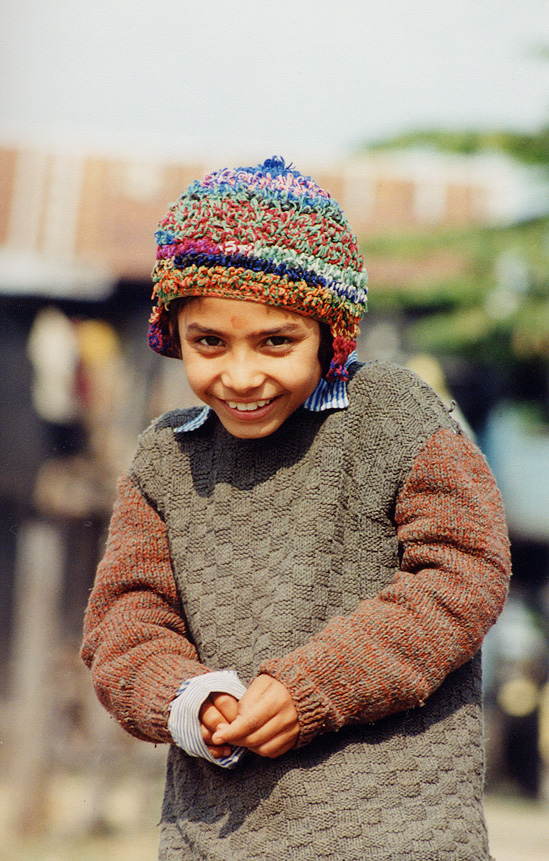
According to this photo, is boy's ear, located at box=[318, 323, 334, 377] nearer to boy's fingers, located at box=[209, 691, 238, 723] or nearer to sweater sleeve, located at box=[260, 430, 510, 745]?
sweater sleeve, located at box=[260, 430, 510, 745]

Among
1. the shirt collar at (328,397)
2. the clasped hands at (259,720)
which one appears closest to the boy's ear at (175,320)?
the shirt collar at (328,397)

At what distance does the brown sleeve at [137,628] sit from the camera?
1.48 metres

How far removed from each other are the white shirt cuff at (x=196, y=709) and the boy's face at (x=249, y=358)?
0.37 m

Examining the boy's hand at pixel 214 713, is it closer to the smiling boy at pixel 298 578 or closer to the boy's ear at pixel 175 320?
the smiling boy at pixel 298 578

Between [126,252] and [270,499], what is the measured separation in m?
6.55

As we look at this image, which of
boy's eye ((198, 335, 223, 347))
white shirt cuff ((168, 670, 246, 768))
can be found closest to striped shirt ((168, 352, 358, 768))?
white shirt cuff ((168, 670, 246, 768))

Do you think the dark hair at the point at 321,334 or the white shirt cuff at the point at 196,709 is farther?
the dark hair at the point at 321,334

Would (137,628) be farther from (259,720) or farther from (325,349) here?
(325,349)

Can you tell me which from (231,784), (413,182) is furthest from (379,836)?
(413,182)

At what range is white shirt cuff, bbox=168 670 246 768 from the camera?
138 centimetres

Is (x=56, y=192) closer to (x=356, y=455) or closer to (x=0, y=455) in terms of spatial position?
(x=0, y=455)

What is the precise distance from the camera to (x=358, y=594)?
1.51m

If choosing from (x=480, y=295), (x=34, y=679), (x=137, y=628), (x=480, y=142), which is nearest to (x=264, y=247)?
(x=137, y=628)

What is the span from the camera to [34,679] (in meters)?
8.23
